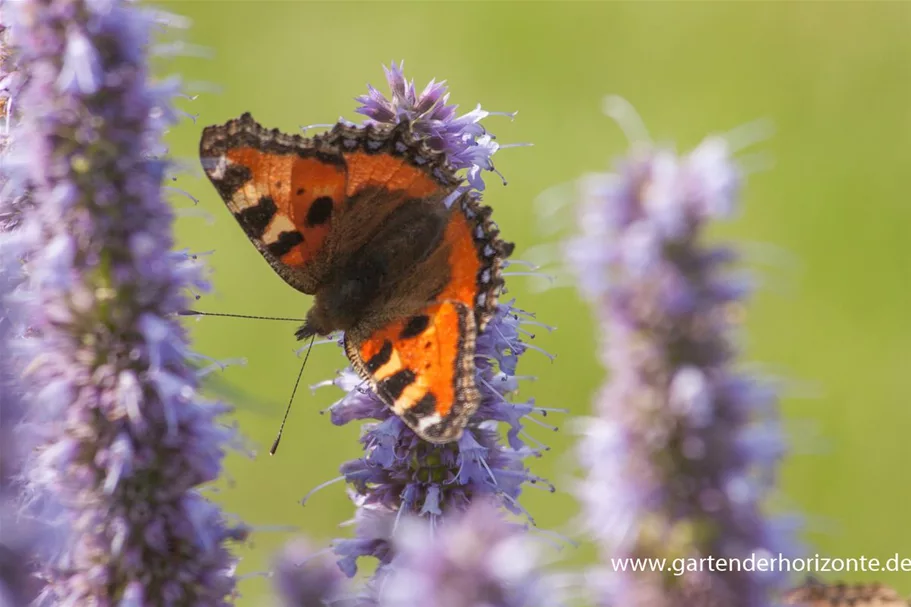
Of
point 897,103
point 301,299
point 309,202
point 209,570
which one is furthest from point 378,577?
point 897,103

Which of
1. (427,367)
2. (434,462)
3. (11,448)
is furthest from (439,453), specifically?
(11,448)

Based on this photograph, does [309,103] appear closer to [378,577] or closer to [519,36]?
[519,36]

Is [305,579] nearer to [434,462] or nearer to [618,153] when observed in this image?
[434,462]

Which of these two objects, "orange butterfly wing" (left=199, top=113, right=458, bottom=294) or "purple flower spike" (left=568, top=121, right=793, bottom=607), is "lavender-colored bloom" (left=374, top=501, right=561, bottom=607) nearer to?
"purple flower spike" (left=568, top=121, right=793, bottom=607)

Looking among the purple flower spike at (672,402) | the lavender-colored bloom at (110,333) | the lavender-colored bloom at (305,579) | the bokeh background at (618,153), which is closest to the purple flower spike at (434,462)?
the lavender-colored bloom at (305,579)

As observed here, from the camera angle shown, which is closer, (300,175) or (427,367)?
(427,367)

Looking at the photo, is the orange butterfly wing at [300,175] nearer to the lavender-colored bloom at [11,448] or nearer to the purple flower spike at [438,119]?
the purple flower spike at [438,119]

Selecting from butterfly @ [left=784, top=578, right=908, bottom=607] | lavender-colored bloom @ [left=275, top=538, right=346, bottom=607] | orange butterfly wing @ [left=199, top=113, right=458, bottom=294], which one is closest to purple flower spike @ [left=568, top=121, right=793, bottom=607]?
butterfly @ [left=784, top=578, right=908, bottom=607]

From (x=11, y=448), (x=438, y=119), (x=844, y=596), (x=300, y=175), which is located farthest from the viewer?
(x=300, y=175)

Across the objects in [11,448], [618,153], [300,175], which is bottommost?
[11,448]
